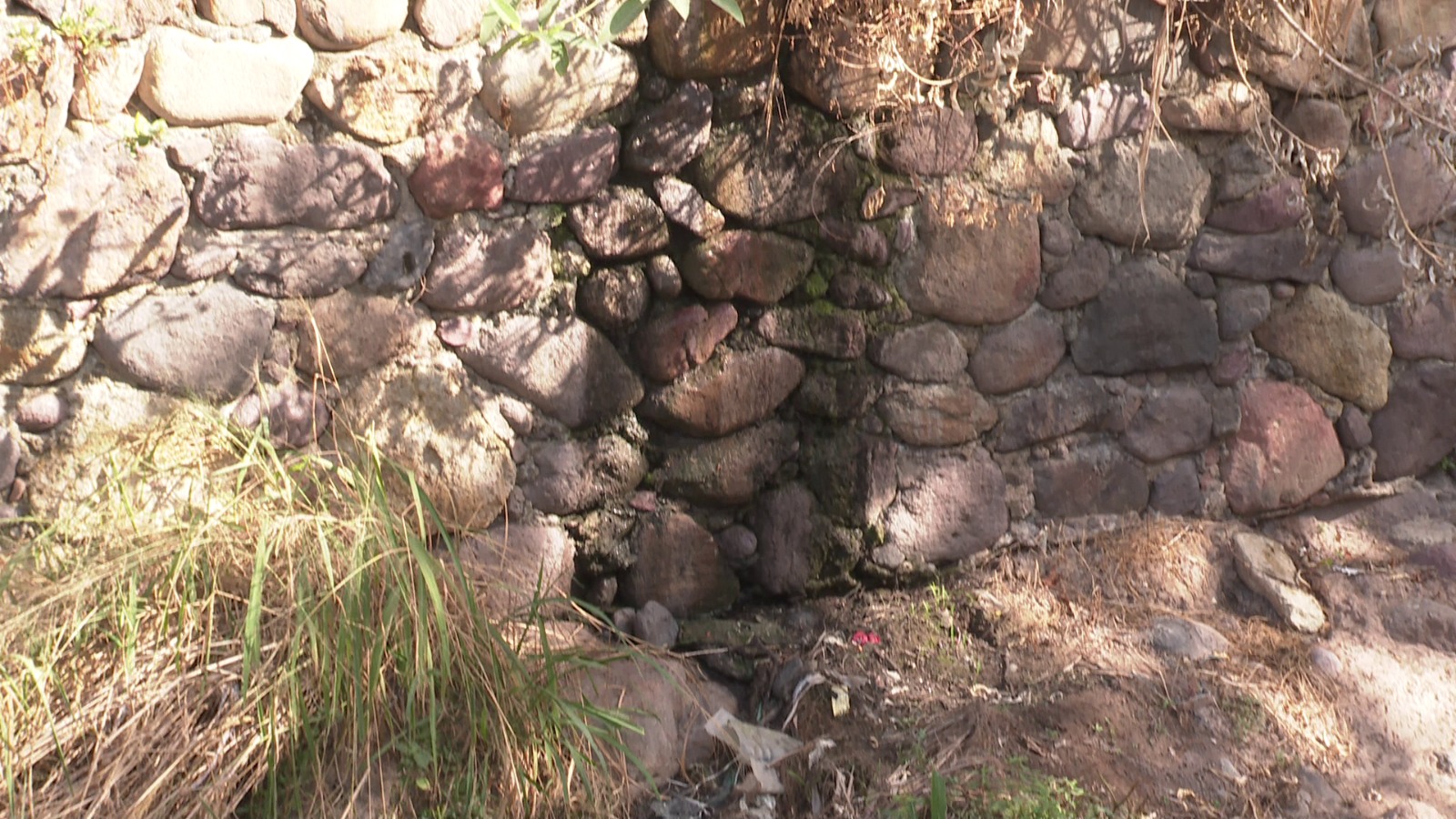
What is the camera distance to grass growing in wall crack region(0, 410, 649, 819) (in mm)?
1950

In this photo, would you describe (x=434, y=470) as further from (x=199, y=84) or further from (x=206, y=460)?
(x=199, y=84)

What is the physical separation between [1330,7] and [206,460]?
256 cm

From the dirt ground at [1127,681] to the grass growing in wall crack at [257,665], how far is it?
1.32ft

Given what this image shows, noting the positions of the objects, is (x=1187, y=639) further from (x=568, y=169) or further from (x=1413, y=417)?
(x=568, y=169)

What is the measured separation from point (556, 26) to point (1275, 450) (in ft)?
6.41

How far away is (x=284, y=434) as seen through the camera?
2.41 metres

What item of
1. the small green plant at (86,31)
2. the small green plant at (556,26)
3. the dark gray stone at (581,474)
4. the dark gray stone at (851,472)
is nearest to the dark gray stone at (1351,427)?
the dark gray stone at (851,472)

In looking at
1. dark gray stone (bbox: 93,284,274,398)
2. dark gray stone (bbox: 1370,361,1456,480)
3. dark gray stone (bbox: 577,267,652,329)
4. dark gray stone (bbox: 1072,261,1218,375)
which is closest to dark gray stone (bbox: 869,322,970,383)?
dark gray stone (bbox: 1072,261,1218,375)

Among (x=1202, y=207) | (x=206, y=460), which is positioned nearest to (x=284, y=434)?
(x=206, y=460)

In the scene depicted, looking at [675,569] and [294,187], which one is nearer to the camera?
[294,187]

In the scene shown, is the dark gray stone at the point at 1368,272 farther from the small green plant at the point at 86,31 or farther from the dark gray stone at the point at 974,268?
the small green plant at the point at 86,31

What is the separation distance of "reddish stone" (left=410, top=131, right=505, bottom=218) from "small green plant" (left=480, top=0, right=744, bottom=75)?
191 mm

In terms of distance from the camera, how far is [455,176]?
96.3 inches

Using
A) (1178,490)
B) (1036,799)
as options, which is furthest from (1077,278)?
(1036,799)
